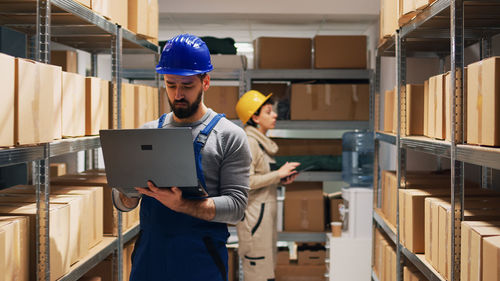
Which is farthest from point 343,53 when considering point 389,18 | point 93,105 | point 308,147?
point 93,105

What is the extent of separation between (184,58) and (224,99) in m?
3.30

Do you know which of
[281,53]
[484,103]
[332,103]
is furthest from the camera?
[281,53]

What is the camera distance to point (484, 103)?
1710 millimetres

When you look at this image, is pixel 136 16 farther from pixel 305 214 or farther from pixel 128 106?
pixel 305 214

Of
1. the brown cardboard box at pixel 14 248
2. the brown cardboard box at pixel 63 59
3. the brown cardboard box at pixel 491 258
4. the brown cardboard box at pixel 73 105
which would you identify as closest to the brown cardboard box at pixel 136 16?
the brown cardboard box at pixel 63 59

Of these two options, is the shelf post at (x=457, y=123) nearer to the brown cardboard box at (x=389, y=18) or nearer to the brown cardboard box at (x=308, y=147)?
the brown cardboard box at (x=389, y=18)

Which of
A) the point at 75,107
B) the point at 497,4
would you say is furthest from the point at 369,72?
the point at 75,107

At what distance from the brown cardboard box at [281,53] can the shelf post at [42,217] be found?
11.8 feet

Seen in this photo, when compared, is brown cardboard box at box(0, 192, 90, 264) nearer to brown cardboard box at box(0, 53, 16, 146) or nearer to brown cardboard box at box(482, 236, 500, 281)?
brown cardboard box at box(0, 53, 16, 146)

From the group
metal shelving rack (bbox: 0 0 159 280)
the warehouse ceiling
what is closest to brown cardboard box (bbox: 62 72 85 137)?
metal shelving rack (bbox: 0 0 159 280)

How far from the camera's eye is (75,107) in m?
2.50

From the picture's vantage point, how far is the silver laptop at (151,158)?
5.83 feet

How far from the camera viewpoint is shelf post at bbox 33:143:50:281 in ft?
6.59

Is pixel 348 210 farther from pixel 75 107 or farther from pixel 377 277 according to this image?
pixel 75 107
